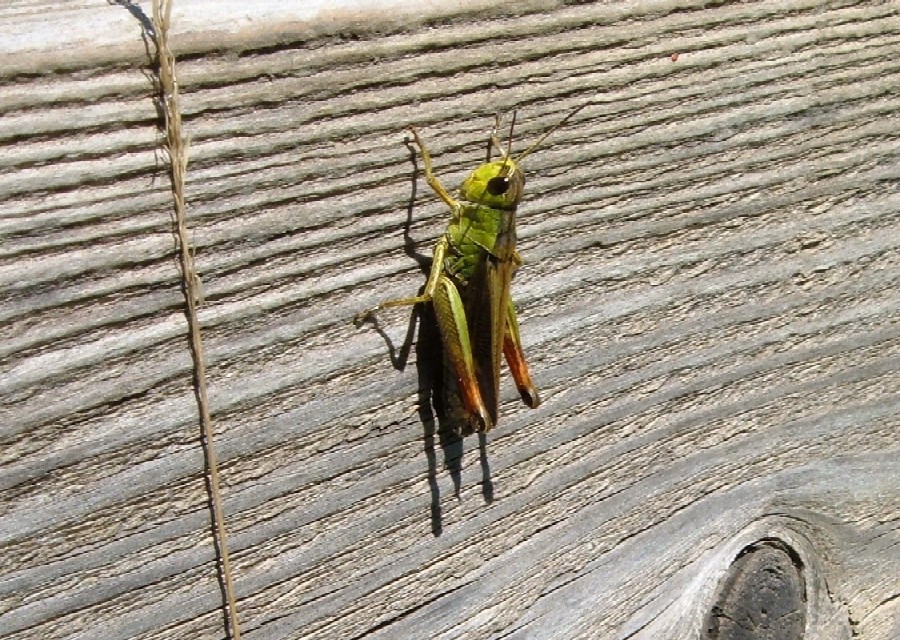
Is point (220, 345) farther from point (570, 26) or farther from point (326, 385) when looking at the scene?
point (570, 26)

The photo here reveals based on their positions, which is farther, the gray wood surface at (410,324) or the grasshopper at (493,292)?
the grasshopper at (493,292)

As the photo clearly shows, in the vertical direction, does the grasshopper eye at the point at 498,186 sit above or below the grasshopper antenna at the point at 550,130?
below

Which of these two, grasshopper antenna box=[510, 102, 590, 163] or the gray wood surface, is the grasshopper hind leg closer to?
the gray wood surface

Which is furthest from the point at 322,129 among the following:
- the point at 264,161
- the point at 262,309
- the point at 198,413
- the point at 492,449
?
the point at 492,449

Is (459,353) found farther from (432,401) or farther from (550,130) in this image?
(550,130)

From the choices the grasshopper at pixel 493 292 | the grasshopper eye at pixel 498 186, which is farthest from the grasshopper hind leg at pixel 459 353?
the grasshopper eye at pixel 498 186

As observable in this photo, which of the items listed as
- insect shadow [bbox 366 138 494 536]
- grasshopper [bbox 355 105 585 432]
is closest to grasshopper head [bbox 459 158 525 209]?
grasshopper [bbox 355 105 585 432]

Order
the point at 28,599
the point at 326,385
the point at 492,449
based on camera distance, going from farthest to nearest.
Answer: the point at 492,449, the point at 326,385, the point at 28,599

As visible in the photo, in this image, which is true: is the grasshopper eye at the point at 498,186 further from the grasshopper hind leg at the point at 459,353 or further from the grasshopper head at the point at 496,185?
the grasshopper hind leg at the point at 459,353
